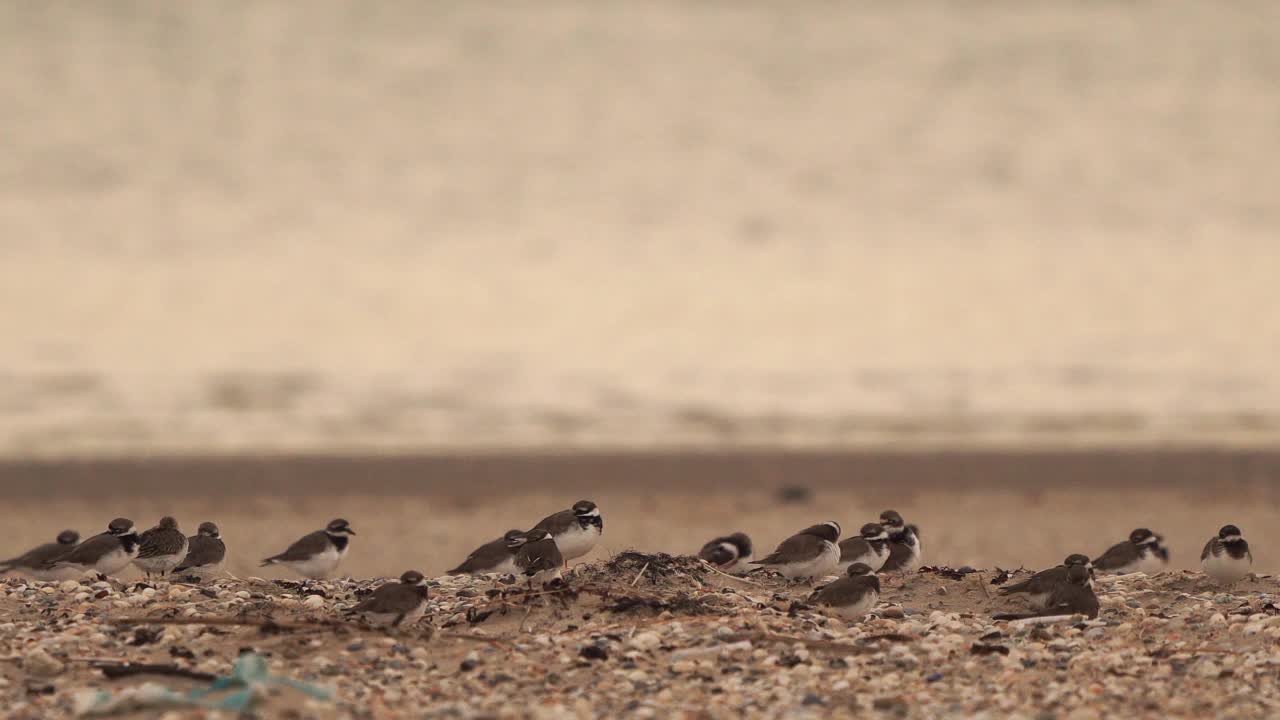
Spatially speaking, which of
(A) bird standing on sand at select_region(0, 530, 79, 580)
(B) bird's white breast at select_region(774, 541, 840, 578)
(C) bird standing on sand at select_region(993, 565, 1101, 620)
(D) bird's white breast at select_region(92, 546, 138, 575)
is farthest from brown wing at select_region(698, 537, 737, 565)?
(A) bird standing on sand at select_region(0, 530, 79, 580)

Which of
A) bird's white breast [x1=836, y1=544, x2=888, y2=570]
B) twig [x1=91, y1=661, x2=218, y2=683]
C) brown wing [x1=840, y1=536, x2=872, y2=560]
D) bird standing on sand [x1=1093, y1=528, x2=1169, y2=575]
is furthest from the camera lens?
bird standing on sand [x1=1093, y1=528, x2=1169, y2=575]

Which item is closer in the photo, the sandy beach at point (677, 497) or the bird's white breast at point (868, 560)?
the bird's white breast at point (868, 560)

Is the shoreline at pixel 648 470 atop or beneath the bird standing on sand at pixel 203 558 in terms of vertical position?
atop

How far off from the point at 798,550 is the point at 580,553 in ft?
7.47

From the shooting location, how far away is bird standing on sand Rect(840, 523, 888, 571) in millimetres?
14633

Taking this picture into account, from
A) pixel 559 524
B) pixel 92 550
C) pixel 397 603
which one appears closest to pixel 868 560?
pixel 559 524

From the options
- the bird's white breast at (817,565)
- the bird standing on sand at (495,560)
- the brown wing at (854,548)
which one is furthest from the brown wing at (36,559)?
the brown wing at (854,548)

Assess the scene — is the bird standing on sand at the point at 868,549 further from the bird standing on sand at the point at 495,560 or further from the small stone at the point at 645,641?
the small stone at the point at 645,641

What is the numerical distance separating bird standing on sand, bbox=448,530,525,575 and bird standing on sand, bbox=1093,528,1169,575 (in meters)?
5.74

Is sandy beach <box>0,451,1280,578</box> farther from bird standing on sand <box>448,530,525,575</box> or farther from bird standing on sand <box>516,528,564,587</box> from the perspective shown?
bird standing on sand <box>516,528,564,587</box>

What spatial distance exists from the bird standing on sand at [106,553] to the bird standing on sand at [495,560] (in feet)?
9.42

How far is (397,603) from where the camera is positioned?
11891mm

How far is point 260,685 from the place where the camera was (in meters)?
10.1

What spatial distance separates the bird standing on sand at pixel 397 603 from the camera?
1189 cm
